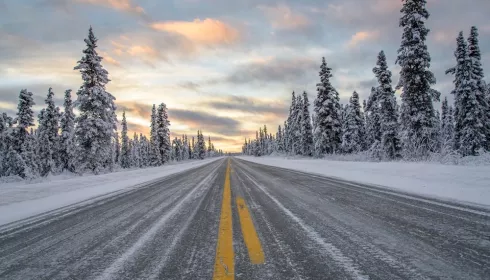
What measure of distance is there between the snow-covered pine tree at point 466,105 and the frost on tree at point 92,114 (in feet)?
118

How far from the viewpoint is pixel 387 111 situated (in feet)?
102

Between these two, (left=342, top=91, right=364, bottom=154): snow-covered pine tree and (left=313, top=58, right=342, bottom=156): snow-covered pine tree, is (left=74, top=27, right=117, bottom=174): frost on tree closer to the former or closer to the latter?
(left=313, top=58, right=342, bottom=156): snow-covered pine tree

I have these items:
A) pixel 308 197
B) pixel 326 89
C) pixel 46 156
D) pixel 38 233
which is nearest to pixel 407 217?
pixel 308 197

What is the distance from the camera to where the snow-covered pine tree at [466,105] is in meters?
27.6

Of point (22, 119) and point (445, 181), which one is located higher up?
point (22, 119)

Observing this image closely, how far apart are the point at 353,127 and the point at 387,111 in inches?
622

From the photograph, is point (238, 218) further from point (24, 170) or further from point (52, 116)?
point (52, 116)

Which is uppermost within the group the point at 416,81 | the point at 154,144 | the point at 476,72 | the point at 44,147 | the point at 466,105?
the point at 476,72

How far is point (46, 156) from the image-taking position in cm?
3566

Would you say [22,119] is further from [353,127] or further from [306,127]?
[353,127]

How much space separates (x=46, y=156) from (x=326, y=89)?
128 ft

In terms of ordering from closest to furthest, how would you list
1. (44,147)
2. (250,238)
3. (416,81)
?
(250,238) < (416,81) < (44,147)

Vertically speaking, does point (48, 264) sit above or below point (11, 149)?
below

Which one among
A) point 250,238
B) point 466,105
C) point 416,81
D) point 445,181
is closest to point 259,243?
point 250,238
